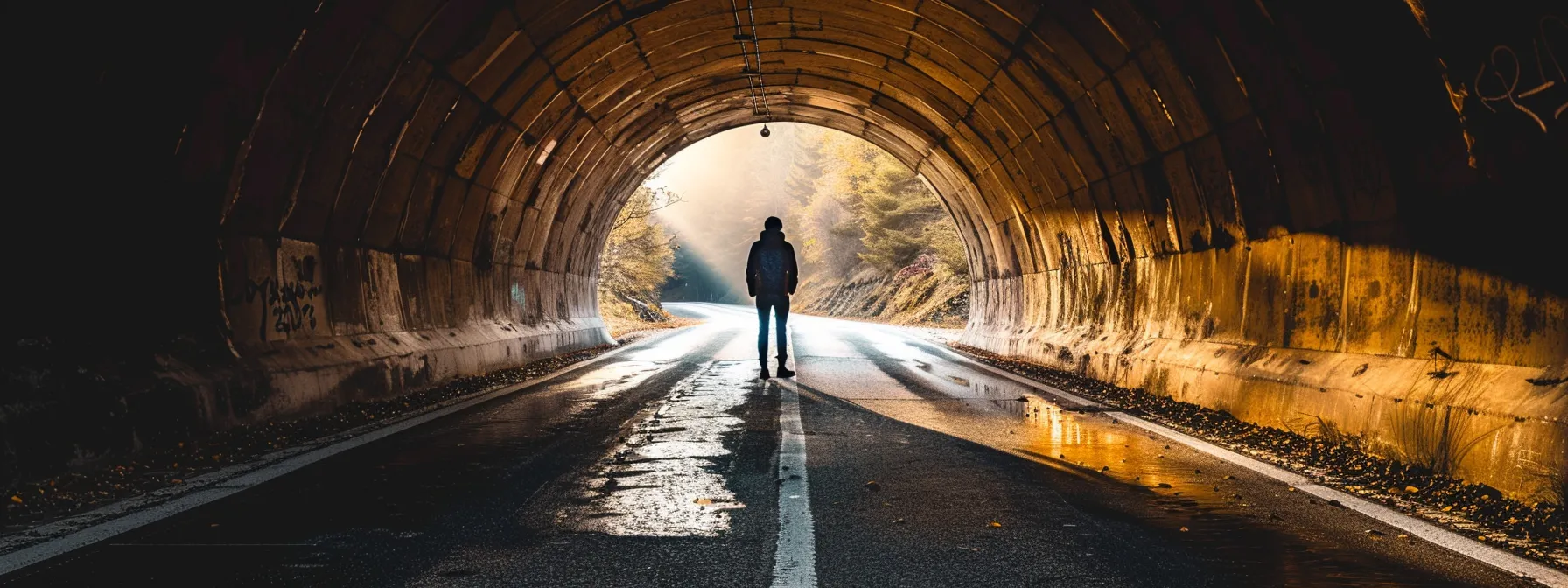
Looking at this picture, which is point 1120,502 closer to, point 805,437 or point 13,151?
point 805,437

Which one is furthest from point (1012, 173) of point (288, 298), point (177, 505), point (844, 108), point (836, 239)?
point (836, 239)

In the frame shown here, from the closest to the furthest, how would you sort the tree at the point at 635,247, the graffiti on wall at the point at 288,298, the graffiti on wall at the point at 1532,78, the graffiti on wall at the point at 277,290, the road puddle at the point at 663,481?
the road puddle at the point at 663,481 → the graffiti on wall at the point at 1532,78 → the graffiti on wall at the point at 277,290 → the graffiti on wall at the point at 288,298 → the tree at the point at 635,247

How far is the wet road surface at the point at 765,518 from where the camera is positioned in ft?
12.7

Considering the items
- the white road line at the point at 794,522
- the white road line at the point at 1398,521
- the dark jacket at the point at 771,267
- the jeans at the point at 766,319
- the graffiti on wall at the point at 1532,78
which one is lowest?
the white road line at the point at 794,522

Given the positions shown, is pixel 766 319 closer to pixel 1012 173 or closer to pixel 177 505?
A: pixel 1012 173

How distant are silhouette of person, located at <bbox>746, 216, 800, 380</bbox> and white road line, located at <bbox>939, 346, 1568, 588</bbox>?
5.44 meters

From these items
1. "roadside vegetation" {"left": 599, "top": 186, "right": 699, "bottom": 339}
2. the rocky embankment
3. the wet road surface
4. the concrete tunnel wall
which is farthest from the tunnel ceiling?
the rocky embankment

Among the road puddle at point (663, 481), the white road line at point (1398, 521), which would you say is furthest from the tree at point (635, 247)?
the white road line at point (1398, 521)

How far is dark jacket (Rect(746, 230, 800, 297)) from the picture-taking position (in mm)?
12734

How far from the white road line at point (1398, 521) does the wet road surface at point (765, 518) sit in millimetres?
106

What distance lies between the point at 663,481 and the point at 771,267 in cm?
724

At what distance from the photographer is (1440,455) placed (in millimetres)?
5766

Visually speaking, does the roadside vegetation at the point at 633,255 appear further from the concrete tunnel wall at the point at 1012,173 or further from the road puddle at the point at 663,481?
the road puddle at the point at 663,481

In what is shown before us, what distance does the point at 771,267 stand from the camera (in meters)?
12.8
